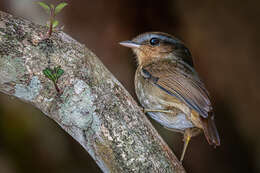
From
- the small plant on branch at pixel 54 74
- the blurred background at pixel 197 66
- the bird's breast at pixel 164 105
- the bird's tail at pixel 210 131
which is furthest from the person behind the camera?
the blurred background at pixel 197 66

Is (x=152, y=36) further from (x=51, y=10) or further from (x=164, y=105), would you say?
(x=51, y=10)

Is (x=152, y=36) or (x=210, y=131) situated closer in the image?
(x=210, y=131)

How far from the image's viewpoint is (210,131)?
2.87 meters

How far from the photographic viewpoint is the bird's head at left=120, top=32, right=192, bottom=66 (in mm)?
3672

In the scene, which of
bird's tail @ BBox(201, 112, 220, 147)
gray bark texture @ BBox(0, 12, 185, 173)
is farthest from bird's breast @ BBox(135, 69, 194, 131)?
gray bark texture @ BBox(0, 12, 185, 173)

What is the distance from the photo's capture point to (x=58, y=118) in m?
2.19

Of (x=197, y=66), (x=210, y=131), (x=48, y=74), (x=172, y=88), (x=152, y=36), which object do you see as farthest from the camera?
(x=197, y=66)

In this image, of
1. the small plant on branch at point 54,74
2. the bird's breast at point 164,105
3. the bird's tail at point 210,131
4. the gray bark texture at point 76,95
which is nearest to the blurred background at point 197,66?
the bird's breast at point 164,105

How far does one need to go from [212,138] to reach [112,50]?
112 inches

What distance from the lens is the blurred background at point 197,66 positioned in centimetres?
493

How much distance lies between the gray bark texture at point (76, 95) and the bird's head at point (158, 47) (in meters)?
1.47

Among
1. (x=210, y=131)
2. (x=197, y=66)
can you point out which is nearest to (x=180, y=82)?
(x=210, y=131)

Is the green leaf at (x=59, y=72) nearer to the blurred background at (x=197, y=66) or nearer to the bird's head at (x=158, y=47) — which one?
the bird's head at (x=158, y=47)

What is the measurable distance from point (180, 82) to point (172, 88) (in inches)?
5.1
